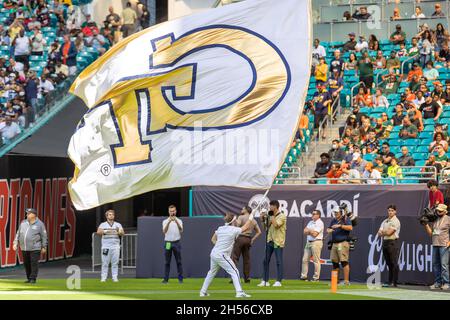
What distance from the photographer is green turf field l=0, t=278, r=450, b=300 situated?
2208 cm

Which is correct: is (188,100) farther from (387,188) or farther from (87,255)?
(87,255)

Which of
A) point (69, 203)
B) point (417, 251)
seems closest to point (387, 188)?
point (417, 251)

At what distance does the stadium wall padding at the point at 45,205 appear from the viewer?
106 ft

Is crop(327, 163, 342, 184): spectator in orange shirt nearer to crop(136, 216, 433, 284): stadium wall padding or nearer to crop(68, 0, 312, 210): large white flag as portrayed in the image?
crop(136, 216, 433, 284): stadium wall padding

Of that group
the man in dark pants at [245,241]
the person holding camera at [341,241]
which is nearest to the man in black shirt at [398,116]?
the man in dark pants at [245,241]

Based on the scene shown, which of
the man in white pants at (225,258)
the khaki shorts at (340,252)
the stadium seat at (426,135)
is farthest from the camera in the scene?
the stadium seat at (426,135)

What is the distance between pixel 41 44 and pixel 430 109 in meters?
15.1

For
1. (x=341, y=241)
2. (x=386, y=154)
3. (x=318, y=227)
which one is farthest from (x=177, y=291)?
(x=386, y=154)

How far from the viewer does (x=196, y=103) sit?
66.4ft

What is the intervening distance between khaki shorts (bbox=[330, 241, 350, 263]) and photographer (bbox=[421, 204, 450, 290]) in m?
1.89

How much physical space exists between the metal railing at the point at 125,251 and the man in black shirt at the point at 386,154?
24.7 feet

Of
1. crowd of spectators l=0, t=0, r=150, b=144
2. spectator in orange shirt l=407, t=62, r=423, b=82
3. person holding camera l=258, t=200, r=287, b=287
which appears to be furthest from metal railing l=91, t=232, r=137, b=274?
spectator in orange shirt l=407, t=62, r=423, b=82

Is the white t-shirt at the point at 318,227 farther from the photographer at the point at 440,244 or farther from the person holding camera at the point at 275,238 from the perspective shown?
the photographer at the point at 440,244

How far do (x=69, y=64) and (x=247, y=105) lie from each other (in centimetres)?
1883
